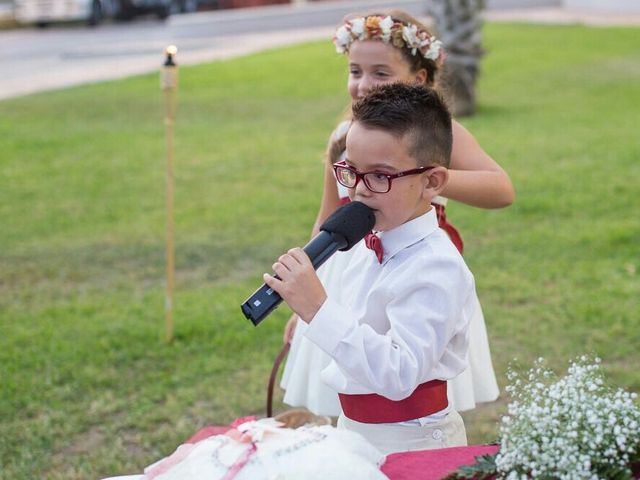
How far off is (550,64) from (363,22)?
12937mm

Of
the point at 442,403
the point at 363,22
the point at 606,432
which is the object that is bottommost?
the point at 442,403

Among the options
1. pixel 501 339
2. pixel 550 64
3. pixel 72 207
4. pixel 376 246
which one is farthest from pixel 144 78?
pixel 376 246

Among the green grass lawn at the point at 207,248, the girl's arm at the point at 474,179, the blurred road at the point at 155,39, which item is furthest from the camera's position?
the blurred road at the point at 155,39

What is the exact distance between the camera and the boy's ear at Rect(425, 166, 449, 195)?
2367 mm

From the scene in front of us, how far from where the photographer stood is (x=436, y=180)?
2.39 meters

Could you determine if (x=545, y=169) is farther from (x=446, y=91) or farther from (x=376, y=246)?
(x=376, y=246)

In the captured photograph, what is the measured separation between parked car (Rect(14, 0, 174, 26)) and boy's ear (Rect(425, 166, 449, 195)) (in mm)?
23589

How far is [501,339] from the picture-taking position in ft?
17.9

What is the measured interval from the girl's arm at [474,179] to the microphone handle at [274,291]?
881 mm

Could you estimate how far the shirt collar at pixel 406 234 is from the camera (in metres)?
2.42

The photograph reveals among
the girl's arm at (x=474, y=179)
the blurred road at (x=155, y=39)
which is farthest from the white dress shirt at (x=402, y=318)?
the blurred road at (x=155, y=39)

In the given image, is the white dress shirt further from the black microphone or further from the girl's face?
the girl's face

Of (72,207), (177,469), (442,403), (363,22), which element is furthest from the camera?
(72,207)

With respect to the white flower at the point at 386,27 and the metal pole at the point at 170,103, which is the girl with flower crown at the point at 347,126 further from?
the metal pole at the point at 170,103
